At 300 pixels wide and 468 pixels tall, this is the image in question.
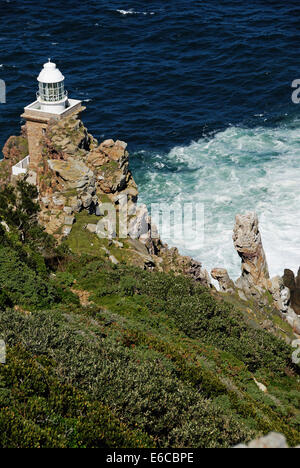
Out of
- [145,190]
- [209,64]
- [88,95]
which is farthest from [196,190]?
[209,64]

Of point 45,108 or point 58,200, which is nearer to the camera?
point 58,200

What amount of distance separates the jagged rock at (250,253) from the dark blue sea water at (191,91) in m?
5.55

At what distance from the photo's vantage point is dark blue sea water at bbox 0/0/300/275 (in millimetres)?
55000

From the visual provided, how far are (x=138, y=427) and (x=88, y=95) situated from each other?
61894 millimetres

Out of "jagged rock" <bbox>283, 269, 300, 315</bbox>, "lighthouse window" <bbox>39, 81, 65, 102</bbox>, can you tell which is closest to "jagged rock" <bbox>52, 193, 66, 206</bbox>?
"lighthouse window" <bbox>39, 81, 65, 102</bbox>

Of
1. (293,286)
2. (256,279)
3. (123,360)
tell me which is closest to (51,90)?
(256,279)

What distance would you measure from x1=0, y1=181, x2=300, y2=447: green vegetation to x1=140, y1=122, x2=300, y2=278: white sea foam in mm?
16551

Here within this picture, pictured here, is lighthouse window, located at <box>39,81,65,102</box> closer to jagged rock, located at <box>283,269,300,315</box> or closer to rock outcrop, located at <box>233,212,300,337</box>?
rock outcrop, located at <box>233,212,300,337</box>

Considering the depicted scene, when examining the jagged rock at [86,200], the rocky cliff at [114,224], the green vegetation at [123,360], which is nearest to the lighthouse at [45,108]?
the rocky cliff at [114,224]

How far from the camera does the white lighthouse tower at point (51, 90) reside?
4378 centimetres

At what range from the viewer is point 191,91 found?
246 ft

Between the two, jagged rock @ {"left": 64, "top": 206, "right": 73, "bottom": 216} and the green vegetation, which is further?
jagged rock @ {"left": 64, "top": 206, "right": 73, "bottom": 216}

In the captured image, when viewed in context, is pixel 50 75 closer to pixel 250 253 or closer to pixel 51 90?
pixel 51 90

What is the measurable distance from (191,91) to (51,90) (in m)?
34.3
